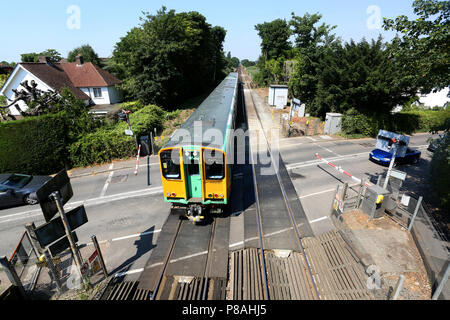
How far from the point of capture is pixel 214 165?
8.62m

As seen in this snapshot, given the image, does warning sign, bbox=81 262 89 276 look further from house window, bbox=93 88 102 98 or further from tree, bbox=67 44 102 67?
tree, bbox=67 44 102 67

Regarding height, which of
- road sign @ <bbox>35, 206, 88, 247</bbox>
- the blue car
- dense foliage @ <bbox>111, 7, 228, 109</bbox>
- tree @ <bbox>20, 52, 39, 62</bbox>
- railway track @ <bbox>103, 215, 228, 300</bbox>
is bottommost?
railway track @ <bbox>103, 215, 228, 300</bbox>

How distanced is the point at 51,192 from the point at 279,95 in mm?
29733

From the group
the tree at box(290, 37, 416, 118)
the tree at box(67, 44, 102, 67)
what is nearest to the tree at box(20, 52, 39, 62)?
the tree at box(67, 44, 102, 67)

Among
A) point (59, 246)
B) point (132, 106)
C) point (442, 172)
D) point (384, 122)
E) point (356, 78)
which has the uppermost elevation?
point (356, 78)

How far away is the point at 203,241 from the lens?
8.80 meters

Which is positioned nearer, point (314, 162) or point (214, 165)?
point (214, 165)

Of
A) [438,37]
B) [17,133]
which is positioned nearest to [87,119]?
[17,133]

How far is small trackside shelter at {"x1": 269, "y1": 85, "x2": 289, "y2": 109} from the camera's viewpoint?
30892 mm

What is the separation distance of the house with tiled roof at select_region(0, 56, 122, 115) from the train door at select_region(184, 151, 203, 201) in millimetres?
27035

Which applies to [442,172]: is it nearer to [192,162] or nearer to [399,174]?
[399,174]

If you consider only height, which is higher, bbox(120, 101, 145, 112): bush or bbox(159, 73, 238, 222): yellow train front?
bbox(120, 101, 145, 112): bush

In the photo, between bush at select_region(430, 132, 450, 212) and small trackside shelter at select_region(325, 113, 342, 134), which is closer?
bush at select_region(430, 132, 450, 212)

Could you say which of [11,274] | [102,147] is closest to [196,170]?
[11,274]
